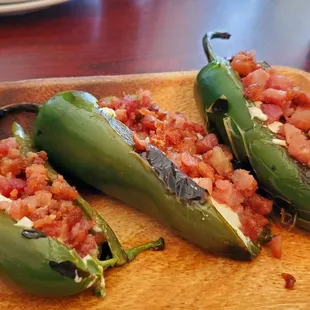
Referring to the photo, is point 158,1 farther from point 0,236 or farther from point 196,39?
point 0,236

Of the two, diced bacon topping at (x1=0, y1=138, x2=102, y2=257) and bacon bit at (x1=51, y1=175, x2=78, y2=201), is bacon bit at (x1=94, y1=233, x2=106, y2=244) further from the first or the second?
bacon bit at (x1=51, y1=175, x2=78, y2=201)

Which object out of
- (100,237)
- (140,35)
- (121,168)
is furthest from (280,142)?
(140,35)

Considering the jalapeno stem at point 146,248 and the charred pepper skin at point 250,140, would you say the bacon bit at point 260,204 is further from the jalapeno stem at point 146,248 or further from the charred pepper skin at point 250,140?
the jalapeno stem at point 146,248

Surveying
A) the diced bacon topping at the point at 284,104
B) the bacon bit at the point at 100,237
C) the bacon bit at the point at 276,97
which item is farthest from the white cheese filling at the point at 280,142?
the bacon bit at the point at 100,237

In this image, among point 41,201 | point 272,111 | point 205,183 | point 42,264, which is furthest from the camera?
point 272,111

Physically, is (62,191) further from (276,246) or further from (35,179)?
(276,246)

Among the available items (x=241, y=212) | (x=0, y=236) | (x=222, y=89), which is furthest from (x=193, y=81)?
(x=0, y=236)
